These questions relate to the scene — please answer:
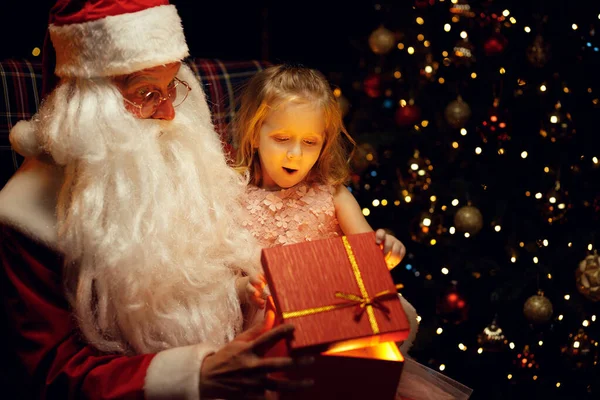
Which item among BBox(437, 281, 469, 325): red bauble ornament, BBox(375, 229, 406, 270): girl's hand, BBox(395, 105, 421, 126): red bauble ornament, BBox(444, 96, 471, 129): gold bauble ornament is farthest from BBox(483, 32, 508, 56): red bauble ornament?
BBox(375, 229, 406, 270): girl's hand

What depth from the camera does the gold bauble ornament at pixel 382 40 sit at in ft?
10.1

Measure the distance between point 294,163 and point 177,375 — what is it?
0.80m

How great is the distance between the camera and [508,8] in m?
2.97

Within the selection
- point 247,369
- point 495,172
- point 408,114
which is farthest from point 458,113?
point 247,369

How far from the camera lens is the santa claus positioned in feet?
5.71

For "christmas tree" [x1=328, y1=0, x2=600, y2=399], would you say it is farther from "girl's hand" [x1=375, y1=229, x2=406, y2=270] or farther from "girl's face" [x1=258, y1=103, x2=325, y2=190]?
"girl's hand" [x1=375, y1=229, x2=406, y2=270]

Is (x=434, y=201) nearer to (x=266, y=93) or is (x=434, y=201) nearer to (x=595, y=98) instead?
(x=595, y=98)

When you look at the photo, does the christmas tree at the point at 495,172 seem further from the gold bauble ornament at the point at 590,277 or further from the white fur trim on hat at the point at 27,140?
the white fur trim on hat at the point at 27,140

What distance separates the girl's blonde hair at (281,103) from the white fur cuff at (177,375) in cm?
81

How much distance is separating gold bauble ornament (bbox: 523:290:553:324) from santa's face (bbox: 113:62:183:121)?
71.4 inches

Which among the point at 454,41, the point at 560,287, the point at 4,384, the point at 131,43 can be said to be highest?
the point at 131,43

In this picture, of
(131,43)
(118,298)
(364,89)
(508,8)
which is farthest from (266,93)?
(508,8)

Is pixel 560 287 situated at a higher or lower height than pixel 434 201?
lower

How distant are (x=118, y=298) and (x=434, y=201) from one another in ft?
5.85
